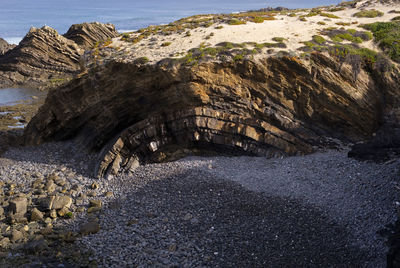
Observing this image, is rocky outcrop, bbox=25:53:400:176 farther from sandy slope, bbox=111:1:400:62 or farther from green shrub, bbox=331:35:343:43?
green shrub, bbox=331:35:343:43

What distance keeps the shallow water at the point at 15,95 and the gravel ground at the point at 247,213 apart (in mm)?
37301

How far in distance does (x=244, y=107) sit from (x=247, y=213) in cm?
851

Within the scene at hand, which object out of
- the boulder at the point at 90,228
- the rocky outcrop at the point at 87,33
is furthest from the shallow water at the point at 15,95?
the boulder at the point at 90,228

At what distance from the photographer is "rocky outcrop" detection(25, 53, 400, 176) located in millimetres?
21719

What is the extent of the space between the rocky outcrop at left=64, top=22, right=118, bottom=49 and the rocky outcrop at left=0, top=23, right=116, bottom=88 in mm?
3631

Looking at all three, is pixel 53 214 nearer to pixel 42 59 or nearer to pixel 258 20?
pixel 258 20

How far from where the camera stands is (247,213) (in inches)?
625

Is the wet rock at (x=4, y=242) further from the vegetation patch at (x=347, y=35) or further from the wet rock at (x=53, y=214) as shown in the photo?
the vegetation patch at (x=347, y=35)

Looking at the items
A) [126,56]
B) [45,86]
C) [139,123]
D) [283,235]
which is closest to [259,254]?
[283,235]

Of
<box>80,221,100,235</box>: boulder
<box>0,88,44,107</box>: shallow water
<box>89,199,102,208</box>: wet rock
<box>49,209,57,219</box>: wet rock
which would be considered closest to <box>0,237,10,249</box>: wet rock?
<box>49,209,57,219</box>: wet rock

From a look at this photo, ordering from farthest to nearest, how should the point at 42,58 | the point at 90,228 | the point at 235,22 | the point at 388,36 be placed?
the point at 42,58, the point at 235,22, the point at 388,36, the point at 90,228

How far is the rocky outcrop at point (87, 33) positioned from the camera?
3088 inches

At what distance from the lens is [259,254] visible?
13227 mm

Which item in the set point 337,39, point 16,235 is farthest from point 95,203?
point 337,39
